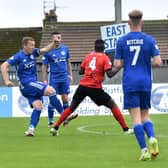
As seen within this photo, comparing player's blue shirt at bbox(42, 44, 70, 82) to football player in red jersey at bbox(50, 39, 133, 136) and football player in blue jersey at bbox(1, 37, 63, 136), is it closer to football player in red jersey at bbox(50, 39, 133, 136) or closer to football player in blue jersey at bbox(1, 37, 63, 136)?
football player in blue jersey at bbox(1, 37, 63, 136)

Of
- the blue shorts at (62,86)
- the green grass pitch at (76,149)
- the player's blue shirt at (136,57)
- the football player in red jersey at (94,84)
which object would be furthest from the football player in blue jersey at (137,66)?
the blue shorts at (62,86)

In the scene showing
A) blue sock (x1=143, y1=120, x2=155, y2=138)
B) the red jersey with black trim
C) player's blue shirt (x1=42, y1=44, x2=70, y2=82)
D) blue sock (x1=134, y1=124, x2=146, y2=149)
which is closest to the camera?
blue sock (x1=134, y1=124, x2=146, y2=149)

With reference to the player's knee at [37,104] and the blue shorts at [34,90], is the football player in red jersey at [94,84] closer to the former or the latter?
the player's knee at [37,104]

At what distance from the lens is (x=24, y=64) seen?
12.9 meters

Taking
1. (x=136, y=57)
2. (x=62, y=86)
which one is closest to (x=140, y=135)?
(x=136, y=57)

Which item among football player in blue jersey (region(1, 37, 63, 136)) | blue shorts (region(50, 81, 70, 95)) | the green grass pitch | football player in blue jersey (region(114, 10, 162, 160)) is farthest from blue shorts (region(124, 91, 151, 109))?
blue shorts (region(50, 81, 70, 95))

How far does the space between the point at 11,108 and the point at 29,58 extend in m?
8.32

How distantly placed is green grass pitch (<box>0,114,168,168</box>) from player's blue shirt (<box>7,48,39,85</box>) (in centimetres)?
114

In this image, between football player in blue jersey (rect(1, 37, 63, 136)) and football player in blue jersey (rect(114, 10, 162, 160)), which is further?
football player in blue jersey (rect(1, 37, 63, 136))

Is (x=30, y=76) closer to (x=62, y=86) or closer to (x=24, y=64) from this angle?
(x=24, y=64)

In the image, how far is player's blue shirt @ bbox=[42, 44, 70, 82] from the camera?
14.5m

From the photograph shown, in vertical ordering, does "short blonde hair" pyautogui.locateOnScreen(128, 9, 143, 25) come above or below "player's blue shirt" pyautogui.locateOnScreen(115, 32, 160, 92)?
above

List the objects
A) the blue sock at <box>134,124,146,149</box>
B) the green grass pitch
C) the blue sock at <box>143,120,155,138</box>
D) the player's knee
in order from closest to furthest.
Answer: the green grass pitch
the blue sock at <box>134,124,146,149</box>
the blue sock at <box>143,120,155,138</box>
the player's knee

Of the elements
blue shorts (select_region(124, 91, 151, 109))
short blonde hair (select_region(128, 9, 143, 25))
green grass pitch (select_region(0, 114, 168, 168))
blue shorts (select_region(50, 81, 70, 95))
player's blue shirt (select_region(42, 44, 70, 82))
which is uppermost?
short blonde hair (select_region(128, 9, 143, 25))
